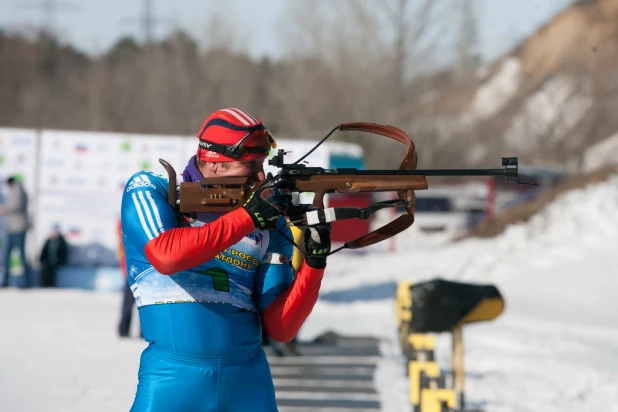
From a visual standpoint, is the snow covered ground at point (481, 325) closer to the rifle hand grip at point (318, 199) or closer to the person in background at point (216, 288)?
the person in background at point (216, 288)

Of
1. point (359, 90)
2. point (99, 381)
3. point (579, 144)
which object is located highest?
point (359, 90)

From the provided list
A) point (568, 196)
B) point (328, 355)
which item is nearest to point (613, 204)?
point (568, 196)

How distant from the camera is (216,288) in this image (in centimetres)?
357

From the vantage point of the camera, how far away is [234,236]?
128 inches

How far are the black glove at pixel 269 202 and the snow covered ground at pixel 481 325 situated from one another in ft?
15.1

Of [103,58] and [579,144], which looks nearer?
[579,144]

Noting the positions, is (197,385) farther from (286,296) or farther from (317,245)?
(317,245)

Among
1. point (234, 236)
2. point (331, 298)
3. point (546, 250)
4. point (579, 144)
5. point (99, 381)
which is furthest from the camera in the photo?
point (579, 144)

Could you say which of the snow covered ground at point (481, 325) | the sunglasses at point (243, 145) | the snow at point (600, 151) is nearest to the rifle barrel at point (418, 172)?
the sunglasses at point (243, 145)

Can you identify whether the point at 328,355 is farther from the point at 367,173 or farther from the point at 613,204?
the point at 613,204

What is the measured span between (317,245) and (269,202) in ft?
0.81

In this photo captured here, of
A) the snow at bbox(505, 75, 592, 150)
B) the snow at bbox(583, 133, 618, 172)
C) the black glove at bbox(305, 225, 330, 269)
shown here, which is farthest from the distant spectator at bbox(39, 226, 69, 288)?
the snow at bbox(583, 133, 618, 172)

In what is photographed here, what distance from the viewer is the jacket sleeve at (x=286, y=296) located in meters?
3.55

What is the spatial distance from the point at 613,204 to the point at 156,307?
16.9 meters
